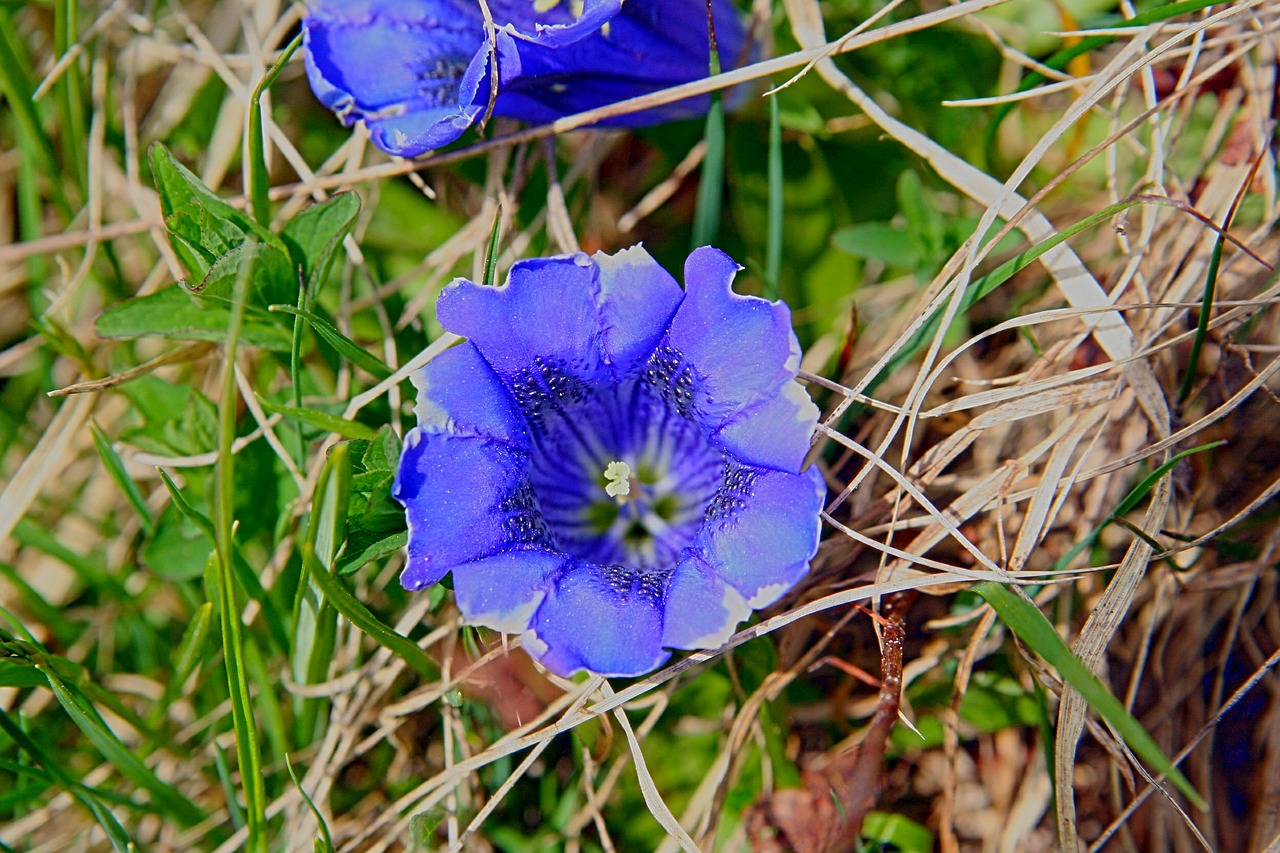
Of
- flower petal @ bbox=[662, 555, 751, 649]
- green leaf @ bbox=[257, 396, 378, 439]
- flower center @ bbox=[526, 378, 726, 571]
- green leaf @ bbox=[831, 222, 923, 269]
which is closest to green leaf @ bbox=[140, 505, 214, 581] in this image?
green leaf @ bbox=[257, 396, 378, 439]

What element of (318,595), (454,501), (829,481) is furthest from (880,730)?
(318,595)

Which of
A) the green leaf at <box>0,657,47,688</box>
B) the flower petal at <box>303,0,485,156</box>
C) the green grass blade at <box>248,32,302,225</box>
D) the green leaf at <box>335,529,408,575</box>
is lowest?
the green leaf at <box>335,529,408,575</box>

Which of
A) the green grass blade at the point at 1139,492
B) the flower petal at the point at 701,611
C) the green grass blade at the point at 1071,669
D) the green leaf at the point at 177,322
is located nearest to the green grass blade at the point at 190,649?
the green leaf at the point at 177,322

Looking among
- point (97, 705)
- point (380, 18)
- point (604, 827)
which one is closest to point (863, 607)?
point (604, 827)

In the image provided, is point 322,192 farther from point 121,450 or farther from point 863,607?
point 863,607

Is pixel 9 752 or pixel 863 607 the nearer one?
pixel 863 607

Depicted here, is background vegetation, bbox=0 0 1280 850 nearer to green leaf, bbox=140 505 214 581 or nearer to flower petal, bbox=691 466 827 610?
green leaf, bbox=140 505 214 581
